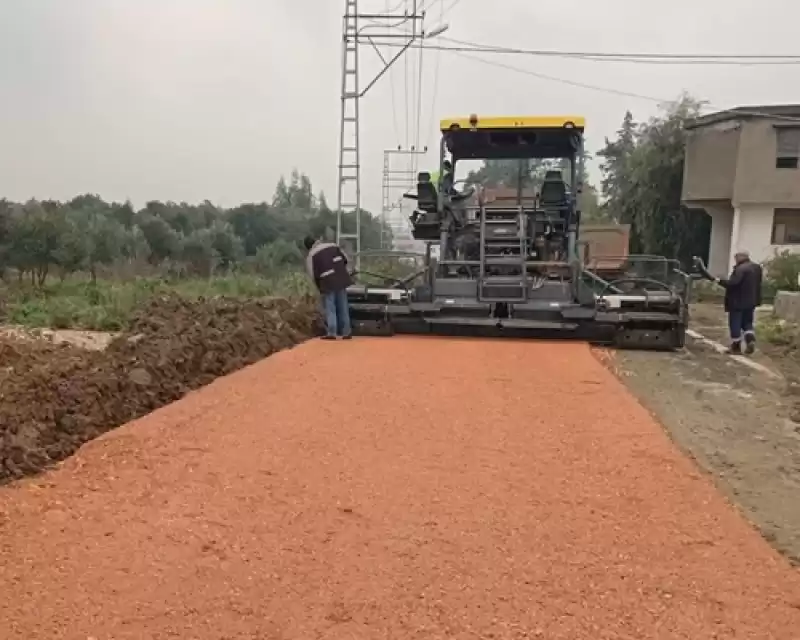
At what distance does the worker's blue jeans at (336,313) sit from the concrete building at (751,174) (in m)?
21.8

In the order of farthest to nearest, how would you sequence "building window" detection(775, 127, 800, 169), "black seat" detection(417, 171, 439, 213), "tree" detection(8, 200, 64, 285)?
"building window" detection(775, 127, 800, 169)
"tree" detection(8, 200, 64, 285)
"black seat" detection(417, 171, 439, 213)

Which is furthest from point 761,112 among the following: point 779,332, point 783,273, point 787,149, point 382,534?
point 382,534

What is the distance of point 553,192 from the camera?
39.1ft

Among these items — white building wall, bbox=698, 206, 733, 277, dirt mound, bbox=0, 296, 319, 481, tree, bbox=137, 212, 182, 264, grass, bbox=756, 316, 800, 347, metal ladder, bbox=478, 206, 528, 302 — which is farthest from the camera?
tree, bbox=137, 212, 182, 264

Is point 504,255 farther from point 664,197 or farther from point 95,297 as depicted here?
point 664,197

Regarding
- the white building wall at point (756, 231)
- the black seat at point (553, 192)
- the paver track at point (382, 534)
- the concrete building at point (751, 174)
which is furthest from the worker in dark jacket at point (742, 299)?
the white building wall at point (756, 231)

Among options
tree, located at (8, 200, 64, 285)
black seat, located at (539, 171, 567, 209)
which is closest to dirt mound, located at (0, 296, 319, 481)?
black seat, located at (539, 171, 567, 209)

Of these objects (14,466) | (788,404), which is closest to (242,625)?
(14,466)

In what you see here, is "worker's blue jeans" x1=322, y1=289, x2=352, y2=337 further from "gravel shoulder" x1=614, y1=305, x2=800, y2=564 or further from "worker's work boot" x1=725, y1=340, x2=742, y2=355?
"worker's work boot" x1=725, y1=340, x2=742, y2=355

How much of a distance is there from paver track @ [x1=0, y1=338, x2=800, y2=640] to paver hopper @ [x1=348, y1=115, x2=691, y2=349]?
13.6 feet

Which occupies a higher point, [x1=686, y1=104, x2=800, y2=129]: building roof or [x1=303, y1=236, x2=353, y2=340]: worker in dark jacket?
[x1=686, y1=104, x2=800, y2=129]: building roof

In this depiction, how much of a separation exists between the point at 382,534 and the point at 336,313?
685 centimetres

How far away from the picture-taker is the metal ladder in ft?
34.8

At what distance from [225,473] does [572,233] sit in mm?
8151
